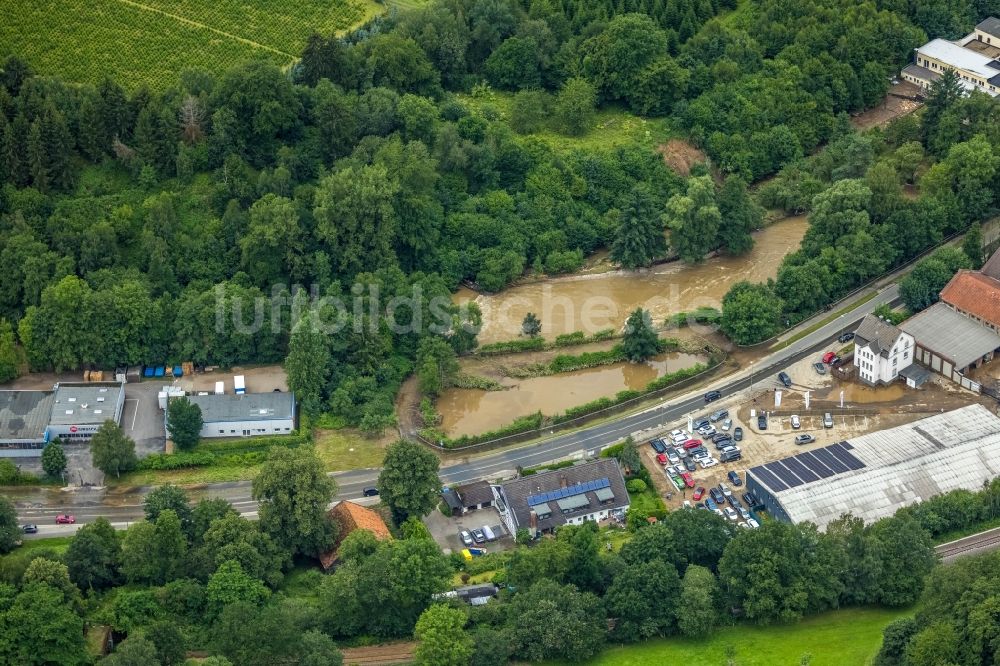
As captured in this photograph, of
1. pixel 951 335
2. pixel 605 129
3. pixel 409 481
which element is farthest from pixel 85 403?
pixel 951 335

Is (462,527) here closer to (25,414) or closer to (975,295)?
(25,414)

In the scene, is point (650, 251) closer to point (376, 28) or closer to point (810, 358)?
point (810, 358)

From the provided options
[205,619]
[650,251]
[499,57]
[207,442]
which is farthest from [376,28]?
[205,619]

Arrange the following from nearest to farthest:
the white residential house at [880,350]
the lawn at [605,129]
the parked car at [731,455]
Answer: the parked car at [731,455] → the white residential house at [880,350] → the lawn at [605,129]

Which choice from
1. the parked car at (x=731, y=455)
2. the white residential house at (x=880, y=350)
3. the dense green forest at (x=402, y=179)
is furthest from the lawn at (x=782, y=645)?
the dense green forest at (x=402, y=179)

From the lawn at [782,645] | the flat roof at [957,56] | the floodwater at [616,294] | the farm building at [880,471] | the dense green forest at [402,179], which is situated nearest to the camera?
the lawn at [782,645]

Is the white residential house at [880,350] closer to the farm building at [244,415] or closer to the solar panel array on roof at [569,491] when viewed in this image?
the solar panel array on roof at [569,491]

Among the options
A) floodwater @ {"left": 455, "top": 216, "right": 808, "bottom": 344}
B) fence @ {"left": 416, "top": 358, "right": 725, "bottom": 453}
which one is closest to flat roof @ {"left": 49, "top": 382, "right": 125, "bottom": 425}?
fence @ {"left": 416, "top": 358, "right": 725, "bottom": 453}
